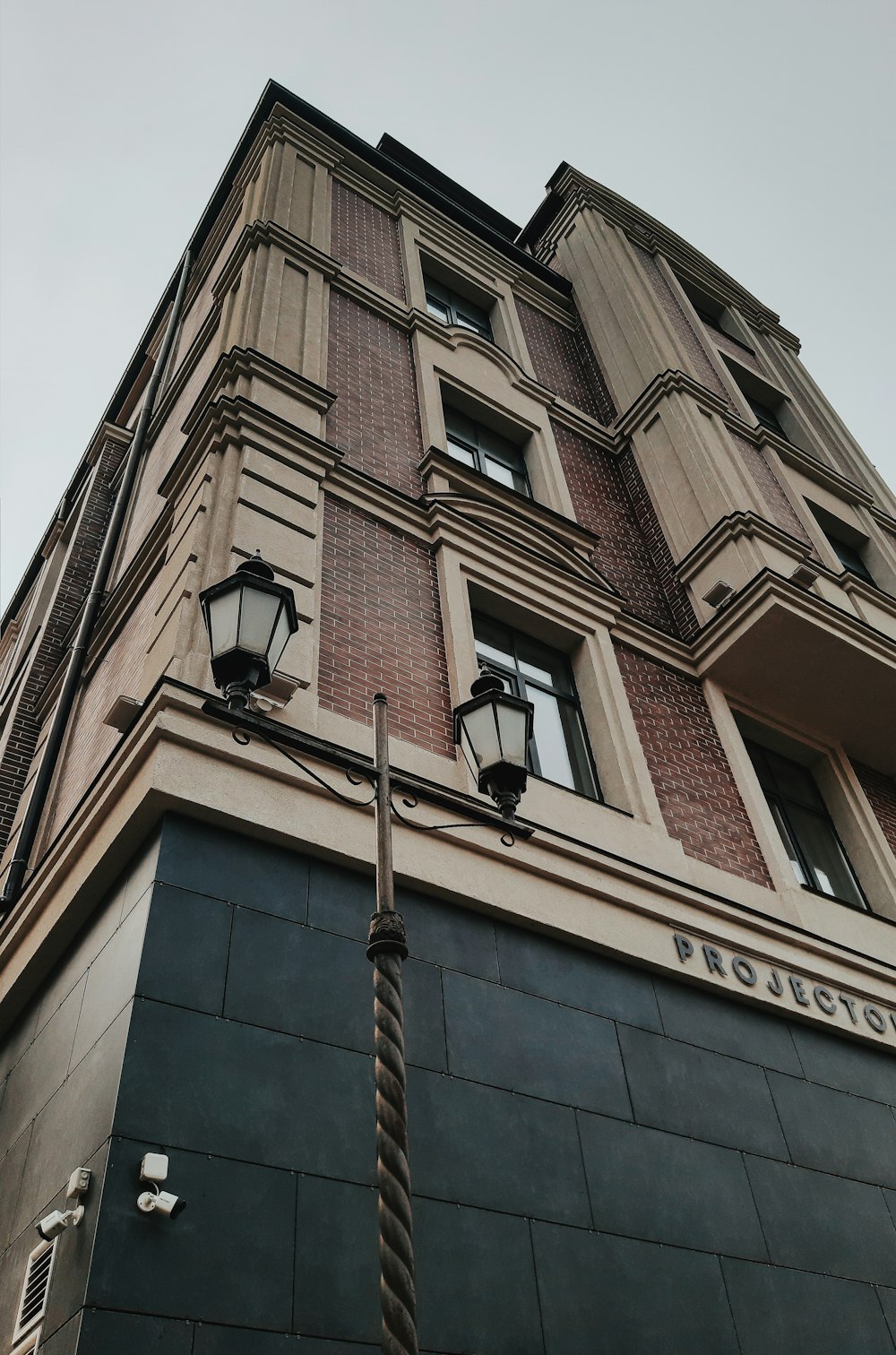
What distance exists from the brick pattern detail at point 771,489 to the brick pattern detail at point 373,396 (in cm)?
501

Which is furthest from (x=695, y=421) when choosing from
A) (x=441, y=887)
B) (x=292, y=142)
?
(x=441, y=887)

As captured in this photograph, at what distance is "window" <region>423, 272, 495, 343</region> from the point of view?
51.6 feet

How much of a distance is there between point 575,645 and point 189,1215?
723 cm

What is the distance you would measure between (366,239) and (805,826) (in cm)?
1021

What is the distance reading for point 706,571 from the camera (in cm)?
1230

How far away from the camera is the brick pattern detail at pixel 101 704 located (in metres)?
9.09

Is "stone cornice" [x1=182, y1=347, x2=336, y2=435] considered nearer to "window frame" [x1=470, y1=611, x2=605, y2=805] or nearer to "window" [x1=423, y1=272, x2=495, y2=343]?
"window frame" [x1=470, y1=611, x2=605, y2=805]

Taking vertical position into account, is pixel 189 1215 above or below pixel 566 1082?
below

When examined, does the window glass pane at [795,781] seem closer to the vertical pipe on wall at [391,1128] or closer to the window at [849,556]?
the window at [849,556]

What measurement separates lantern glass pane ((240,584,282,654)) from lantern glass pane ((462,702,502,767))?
1.32m

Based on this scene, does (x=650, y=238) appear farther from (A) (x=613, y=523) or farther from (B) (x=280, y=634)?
(B) (x=280, y=634)

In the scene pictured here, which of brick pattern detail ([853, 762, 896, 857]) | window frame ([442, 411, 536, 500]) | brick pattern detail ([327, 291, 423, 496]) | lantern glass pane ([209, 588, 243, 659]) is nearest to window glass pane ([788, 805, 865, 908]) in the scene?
brick pattern detail ([853, 762, 896, 857])

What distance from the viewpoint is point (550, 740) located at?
996 cm

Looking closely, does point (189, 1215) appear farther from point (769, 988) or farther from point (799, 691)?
point (799, 691)
